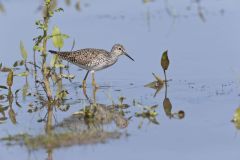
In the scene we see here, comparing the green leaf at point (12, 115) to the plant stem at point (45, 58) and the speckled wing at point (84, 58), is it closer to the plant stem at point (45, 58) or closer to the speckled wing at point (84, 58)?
the plant stem at point (45, 58)

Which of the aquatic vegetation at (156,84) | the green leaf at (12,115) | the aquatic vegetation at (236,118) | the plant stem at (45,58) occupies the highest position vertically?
the plant stem at (45,58)

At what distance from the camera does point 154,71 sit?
1225cm

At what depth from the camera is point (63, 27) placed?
1512cm

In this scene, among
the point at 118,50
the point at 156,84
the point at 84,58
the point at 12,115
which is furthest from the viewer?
the point at 118,50

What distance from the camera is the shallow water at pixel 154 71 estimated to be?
8375 millimetres

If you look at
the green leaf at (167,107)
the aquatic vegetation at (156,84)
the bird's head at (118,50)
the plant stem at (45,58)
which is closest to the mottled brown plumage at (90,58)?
the bird's head at (118,50)

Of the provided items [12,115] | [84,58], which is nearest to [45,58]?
[12,115]

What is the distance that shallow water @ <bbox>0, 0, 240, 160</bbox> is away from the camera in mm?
8375

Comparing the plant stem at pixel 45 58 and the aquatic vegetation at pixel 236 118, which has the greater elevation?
the plant stem at pixel 45 58

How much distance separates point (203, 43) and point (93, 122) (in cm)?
476

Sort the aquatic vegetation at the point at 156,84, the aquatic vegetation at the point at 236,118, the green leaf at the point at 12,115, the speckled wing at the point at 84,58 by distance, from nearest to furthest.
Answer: the aquatic vegetation at the point at 236,118
the green leaf at the point at 12,115
the aquatic vegetation at the point at 156,84
the speckled wing at the point at 84,58

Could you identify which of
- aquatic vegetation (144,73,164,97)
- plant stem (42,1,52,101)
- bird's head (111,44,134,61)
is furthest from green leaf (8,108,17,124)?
bird's head (111,44,134,61)

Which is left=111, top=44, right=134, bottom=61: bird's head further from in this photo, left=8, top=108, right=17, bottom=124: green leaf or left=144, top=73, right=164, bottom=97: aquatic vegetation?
left=8, top=108, right=17, bottom=124: green leaf

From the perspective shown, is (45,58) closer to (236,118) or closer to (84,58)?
(84,58)
